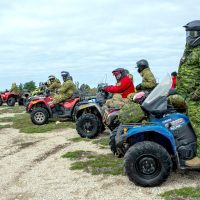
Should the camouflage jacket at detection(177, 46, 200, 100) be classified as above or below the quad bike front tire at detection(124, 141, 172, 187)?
above

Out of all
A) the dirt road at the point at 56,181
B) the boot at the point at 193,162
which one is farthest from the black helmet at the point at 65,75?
the boot at the point at 193,162

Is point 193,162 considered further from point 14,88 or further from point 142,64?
point 14,88

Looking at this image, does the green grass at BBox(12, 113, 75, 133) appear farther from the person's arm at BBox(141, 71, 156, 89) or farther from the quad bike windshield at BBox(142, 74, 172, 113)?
the quad bike windshield at BBox(142, 74, 172, 113)

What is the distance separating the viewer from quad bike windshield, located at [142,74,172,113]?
243 inches

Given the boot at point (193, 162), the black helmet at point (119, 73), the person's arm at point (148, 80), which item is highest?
the black helmet at point (119, 73)

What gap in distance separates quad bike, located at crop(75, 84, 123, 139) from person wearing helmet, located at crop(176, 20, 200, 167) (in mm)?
3293

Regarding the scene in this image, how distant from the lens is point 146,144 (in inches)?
235

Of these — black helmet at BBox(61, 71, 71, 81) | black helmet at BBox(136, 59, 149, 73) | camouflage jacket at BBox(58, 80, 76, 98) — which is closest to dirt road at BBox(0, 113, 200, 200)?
black helmet at BBox(136, 59, 149, 73)

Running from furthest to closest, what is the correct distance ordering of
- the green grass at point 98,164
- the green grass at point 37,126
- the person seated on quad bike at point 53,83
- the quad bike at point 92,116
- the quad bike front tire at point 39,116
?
the person seated on quad bike at point 53,83 < the quad bike front tire at point 39,116 < the green grass at point 37,126 < the quad bike at point 92,116 < the green grass at point 98,164

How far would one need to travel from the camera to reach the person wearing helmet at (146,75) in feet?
34.3

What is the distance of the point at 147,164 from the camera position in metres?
5.96

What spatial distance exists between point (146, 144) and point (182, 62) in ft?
4.46

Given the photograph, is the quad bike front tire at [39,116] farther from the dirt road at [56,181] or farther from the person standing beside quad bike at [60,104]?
the dirt road at [56,181]

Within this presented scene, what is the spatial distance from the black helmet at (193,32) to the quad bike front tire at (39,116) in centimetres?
910
